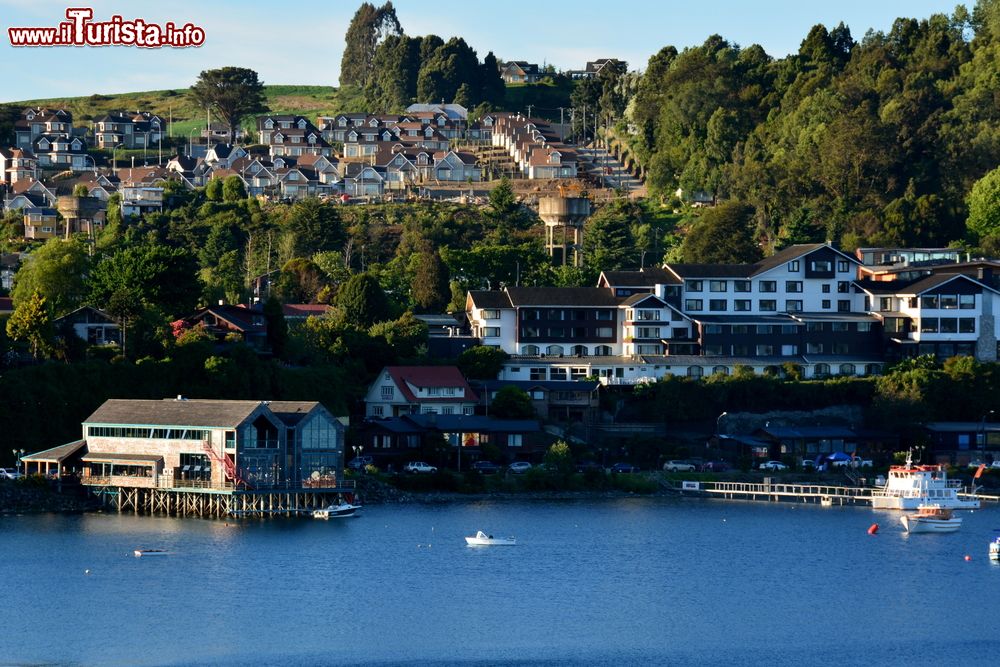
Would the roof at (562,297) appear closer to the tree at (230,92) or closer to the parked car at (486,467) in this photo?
the parked car at (486,467)

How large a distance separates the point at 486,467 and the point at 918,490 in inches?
674

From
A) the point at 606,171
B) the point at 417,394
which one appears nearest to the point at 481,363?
the point at 417,394

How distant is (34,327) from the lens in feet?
243

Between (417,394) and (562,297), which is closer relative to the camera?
(417,394)

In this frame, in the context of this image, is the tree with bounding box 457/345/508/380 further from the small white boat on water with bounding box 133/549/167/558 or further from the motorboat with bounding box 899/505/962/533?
the small white boat on water with bounding box 133/549/167/558

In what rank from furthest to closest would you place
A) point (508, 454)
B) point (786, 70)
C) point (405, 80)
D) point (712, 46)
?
point (405, 80) → point (712, 46) → point (786, 70) → point (508, 454)

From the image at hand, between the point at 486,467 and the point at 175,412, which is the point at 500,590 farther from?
the point at 486,467

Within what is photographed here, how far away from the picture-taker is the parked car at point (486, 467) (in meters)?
73.8

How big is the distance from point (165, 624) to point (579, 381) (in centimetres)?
3703

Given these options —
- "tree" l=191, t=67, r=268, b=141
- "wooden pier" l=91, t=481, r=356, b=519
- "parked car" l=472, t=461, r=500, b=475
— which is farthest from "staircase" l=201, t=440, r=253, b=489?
"tree" l=191, t=67, r=268, b=141

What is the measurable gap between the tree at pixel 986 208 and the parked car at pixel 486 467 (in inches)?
1527

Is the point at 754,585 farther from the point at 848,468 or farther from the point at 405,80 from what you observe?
the point at 405,80

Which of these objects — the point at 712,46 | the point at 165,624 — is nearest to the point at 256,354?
the point at 165,624

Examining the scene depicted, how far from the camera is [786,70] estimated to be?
409 feet
